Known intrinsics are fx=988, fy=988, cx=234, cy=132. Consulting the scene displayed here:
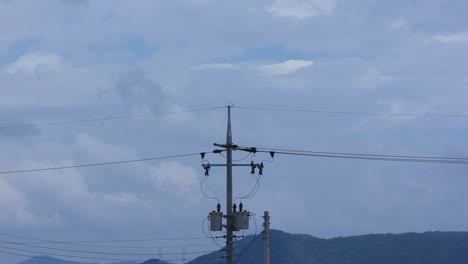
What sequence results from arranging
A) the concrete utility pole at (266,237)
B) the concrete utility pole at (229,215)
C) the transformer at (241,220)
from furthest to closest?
1. the transformer at (241,220)
2. the concrete utility pole at (229,215)
3. the concrete utility pole at (266,237)

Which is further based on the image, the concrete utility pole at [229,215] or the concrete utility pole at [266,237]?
the concrete utility pole at [229,215]

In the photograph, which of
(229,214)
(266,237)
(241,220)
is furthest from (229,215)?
(266,237)

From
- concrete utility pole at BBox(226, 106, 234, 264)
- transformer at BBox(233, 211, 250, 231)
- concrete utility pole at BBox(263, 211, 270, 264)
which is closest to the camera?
concrete utility pole at BBox(263, 211, 270, 264)

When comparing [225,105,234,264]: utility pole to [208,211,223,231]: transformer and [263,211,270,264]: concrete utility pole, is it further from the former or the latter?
[263,211,270,264]: concrete utility pole

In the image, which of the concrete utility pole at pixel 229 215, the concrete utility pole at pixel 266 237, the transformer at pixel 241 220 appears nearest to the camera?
the concrete utility pole at pixel 266 237

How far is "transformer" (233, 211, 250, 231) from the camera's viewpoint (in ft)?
195

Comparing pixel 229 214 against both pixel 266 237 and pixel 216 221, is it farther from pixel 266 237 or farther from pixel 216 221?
pixel 266 237

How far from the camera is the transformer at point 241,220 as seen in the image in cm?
5956

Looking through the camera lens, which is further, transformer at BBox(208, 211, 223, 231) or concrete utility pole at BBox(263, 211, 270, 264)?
transformer at BBox(208, 211, 223, 231)

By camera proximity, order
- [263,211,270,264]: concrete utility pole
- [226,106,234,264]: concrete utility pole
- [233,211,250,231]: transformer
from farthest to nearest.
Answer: [233,211,250,231]: transformer → [226,106,234,264]: concrete utility pole → [263,211,270,264]: concrete utility pole

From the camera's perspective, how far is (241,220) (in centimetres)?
5962

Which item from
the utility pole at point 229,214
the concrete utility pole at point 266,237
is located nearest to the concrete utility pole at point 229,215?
the utility pole at point 229,214

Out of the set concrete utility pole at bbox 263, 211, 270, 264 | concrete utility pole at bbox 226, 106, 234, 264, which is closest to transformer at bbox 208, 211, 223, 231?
concrete utility pole at bbox 226, 106, 234, 264

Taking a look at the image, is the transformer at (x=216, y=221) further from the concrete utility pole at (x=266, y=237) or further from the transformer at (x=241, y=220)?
the concrete utility pole at (x=266, y=237)
